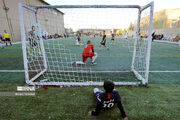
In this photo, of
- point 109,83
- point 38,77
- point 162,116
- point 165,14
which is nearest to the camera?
point 109,83

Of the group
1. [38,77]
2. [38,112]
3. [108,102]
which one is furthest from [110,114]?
[38,77]

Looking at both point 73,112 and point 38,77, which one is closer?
point 73,112

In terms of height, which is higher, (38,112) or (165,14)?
(165,14)

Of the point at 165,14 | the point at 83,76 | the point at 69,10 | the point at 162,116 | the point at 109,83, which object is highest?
the point at 165,14

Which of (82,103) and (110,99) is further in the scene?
(82,103)

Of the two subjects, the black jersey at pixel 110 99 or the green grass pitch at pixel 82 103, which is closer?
the black jersey at pixel 110 99

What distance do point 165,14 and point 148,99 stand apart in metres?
60.8

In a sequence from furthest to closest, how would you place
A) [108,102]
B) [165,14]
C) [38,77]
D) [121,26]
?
1. [165,14]
2. [121,26]
3. [38,77]
4. [108,102]

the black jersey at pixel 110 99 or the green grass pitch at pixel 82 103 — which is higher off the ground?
the black jersey at pixel 110 99

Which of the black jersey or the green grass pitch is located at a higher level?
the black jersey

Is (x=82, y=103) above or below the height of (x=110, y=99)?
below

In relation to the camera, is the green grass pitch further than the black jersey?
Yes

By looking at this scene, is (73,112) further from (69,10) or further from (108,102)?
(69,10)

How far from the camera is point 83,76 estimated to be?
14.9 ft
